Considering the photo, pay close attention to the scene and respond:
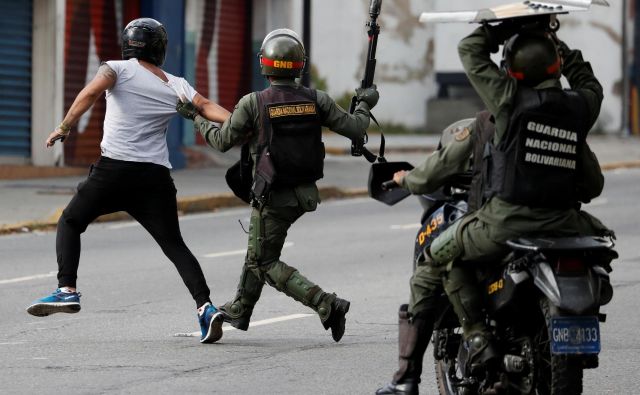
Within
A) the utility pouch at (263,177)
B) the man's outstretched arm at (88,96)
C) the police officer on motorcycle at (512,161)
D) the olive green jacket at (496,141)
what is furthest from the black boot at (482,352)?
the man's outstretched arm at (88,96)

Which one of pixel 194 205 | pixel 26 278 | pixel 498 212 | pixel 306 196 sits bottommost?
pixel 194 205

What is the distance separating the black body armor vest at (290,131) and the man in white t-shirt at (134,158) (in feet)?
1.42

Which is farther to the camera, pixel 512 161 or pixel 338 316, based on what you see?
pixel 338 316

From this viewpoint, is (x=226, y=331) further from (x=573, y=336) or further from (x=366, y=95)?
(x=573, y=336)

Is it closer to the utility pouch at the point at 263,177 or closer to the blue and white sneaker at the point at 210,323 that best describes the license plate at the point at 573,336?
the utility pouch at the point at 263,177

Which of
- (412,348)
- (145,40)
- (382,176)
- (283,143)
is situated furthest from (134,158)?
(412,348)

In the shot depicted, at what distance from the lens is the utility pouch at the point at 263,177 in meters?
8.56

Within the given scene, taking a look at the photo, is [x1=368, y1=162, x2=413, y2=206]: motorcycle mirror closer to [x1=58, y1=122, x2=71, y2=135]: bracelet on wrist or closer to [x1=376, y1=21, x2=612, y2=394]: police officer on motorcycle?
[x1=376, y1=21, x2=612, y2=394]: police officer on motorcycle

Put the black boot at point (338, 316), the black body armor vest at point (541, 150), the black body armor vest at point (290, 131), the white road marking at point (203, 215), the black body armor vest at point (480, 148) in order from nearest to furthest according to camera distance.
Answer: the black body armor vest at point (541, 150), the black body armor vest at point (480, 148), the black body armor vest at point (290, 131), the black boot at point (338, 316), the white road marking at point (203, 215)

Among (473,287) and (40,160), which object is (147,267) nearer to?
(473,287)

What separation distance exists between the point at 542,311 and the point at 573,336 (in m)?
0.22

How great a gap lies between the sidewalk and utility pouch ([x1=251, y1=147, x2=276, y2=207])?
24.0 feet

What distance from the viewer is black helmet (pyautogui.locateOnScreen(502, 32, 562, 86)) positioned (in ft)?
20.2

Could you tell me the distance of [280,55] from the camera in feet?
28.1
